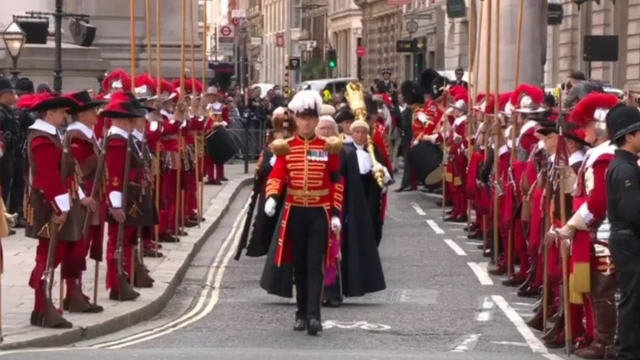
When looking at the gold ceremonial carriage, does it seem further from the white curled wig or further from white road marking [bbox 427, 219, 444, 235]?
white road marking [bbox 427, 219, 444, 235]

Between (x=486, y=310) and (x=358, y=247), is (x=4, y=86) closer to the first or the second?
(x=358, y=247)

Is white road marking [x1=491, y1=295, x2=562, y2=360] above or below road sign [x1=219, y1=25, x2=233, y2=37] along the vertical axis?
below

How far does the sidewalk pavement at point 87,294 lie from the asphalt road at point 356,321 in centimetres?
13

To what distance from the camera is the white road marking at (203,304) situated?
1391cm

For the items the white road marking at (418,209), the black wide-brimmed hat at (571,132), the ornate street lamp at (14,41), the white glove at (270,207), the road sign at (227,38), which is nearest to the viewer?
the black wide-brimmed hat at (571,132)

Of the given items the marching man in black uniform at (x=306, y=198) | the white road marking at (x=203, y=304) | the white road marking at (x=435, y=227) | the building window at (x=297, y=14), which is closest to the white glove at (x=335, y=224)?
the marching man in black uniform at (x=306, y=198)

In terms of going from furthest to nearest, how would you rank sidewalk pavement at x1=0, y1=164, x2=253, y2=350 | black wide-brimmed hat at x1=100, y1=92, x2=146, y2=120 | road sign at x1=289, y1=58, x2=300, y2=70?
1. road sign at x1=289, y1=58, x2=300, y2=70
2. black wide-brimmed hat at x1=100, y1=92, x2=146, y2=120
3. sidewalk pavement at x1=0, y1=164, x2=253, y2=350

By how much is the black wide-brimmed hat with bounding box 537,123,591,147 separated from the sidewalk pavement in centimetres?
376

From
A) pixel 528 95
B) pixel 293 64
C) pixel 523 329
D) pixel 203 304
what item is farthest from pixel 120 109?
pixel 293 64

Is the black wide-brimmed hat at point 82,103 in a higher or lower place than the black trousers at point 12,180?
higher

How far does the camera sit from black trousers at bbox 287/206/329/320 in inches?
568

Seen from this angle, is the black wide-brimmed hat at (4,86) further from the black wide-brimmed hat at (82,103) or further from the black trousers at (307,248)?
the black trousers at (307,248)

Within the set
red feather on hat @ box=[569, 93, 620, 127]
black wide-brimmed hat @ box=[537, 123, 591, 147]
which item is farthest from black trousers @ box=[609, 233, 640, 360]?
red feather on hat @ box=[569, 93, 620, 127]

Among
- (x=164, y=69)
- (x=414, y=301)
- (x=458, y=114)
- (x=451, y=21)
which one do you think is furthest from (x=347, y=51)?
(x=414, y=301)
